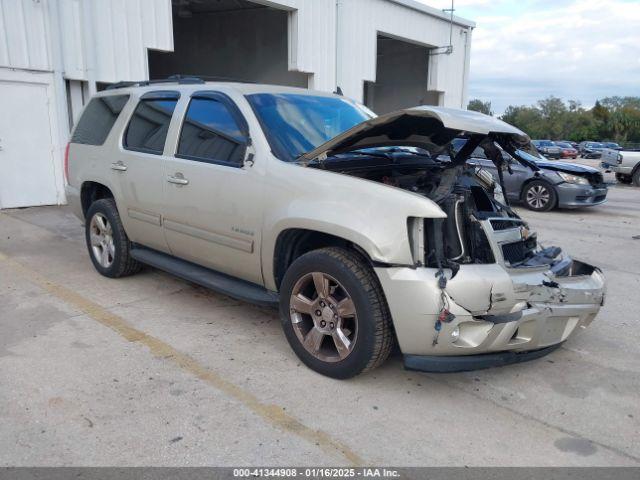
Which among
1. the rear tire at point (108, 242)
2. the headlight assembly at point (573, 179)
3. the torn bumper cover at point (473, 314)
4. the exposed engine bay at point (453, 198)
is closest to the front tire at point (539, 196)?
the headlight assembly at point (573, 179)

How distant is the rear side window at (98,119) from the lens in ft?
18.3

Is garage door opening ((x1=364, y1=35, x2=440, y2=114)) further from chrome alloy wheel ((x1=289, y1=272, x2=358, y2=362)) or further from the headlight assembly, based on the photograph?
chrome alloy wheel ((x1=289, y1=272, x2=358, y2=362))

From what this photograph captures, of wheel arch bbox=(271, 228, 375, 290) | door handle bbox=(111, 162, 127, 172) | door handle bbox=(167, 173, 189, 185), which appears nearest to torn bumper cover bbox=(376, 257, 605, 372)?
wheel arch bbox=(271, 228, 375, 290)

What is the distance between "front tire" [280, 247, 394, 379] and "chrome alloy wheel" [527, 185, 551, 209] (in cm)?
889

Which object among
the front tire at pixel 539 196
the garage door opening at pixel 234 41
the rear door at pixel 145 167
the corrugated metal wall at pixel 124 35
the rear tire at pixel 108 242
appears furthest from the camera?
the garage door opening at pixel 234 41

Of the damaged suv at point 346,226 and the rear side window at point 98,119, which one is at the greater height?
the rear side window at point 98,119

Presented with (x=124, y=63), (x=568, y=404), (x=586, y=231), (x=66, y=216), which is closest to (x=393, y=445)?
(x=568, y=404)

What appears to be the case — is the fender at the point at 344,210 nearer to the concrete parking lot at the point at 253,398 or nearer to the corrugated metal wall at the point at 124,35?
the concrete parking lot at the point at 253,398

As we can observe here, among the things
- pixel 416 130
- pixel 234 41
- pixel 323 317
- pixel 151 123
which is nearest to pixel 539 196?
pixel 416 130

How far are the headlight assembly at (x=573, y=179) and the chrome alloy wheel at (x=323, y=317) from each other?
9036 mm

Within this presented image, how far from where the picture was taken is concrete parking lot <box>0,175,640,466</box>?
2.86 meters

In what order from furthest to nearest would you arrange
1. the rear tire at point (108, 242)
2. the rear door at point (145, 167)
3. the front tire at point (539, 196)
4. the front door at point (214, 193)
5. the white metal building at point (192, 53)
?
the front tire at point (539, 196) → the white metal building at point (192, 53) → the rear tire at point (108, 242) → the rear door at point (145, 167) → the front door at point (214, 193)

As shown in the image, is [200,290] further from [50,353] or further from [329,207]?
[329,207]

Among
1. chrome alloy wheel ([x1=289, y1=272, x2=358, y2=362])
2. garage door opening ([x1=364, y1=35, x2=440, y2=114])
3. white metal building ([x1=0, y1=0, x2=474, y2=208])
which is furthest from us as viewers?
garage door opening ([x1=364, y1=35, x2=440, y2=114])
